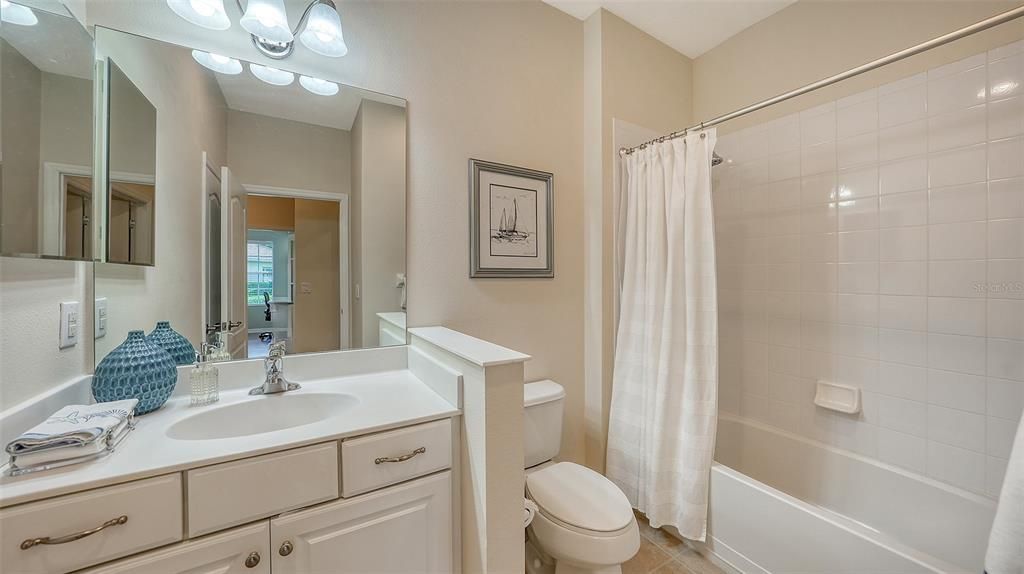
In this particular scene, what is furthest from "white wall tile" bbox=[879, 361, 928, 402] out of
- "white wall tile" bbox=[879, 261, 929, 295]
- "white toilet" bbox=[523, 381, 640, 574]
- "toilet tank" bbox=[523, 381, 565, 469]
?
"toilet tank" bbox=[523, 381, 565, 469]

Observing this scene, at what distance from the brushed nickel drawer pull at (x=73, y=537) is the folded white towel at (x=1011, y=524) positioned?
190cm

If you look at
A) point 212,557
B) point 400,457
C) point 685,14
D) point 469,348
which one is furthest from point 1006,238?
point 212,557

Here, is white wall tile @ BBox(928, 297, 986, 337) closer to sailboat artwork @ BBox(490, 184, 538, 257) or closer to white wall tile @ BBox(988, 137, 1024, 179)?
white wall tile @ BBox(988, 137, 1024, 179)

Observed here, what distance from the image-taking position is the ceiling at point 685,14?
189 centimetres

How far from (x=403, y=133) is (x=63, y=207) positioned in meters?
0.99

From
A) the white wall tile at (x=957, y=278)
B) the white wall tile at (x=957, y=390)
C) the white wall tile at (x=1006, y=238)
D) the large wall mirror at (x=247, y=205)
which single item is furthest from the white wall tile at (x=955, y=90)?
the large wall mirror at (x=247, y=205)

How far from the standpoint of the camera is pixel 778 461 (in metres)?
1.93

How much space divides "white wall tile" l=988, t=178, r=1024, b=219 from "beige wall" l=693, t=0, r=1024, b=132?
523 millimetres

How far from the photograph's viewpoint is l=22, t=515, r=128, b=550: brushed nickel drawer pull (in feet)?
2.14

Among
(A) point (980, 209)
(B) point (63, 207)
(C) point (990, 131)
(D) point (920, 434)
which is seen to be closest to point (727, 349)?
(D) point (920, 434)

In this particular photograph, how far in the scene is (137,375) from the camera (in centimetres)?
→ 98

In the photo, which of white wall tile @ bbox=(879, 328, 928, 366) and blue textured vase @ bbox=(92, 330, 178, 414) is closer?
blue textured vase @ bbox=(92, 330, 178, 414)

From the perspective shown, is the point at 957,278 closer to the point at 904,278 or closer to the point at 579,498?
the point at 904,278

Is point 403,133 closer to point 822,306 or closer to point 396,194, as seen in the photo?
point 396,194
